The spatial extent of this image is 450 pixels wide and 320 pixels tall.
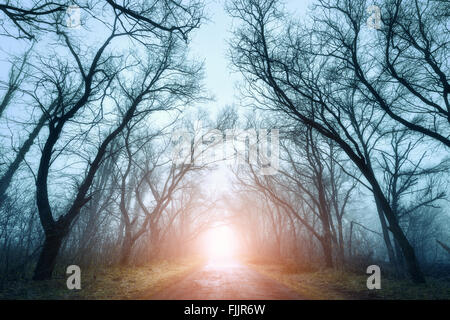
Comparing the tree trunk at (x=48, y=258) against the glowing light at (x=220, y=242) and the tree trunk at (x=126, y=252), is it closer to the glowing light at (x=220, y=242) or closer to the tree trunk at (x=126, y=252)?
the tree trunk at (x=126, y=252)

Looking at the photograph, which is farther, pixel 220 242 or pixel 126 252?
pixel 220 242

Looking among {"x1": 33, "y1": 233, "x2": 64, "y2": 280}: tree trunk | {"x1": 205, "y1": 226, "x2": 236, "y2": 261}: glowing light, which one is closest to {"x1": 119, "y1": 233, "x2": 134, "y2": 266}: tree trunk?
{"x1": 33, "y1": 233, "x2": 64, "y2": 280}: tree trunk

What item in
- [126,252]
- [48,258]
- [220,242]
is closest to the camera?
[48,258]

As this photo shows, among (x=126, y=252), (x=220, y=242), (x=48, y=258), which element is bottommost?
(x=220, y=242)

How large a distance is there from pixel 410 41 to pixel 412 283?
7986 millimetres

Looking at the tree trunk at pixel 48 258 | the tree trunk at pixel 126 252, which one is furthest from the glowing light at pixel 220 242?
the tree trunk at pixel 48 258

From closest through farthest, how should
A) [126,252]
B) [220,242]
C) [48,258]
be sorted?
[48,258] < [126,252] < [220,242]

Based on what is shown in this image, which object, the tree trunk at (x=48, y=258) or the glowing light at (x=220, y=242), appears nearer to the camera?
the tree trunk at (x=48, y=258)

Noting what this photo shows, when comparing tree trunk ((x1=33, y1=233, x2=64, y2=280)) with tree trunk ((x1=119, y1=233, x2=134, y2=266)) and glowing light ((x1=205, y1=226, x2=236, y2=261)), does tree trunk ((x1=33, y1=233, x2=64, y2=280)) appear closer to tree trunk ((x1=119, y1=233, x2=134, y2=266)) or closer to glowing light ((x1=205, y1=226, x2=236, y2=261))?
tree trunk ((x1=119, y1=233, x2=134, y2=266))

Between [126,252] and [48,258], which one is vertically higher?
[48,258]

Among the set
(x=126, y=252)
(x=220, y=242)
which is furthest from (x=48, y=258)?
(x=220, y=242)

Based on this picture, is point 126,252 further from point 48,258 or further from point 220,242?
point 220,242

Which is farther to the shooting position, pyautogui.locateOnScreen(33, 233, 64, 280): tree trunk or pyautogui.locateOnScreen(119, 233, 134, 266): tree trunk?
pyautogui.locateOnScreen(119, 233, 134, 266): tree trunk

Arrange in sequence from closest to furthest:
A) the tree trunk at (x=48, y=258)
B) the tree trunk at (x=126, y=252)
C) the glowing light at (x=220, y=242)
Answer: the tree trunk at (x=48, y=258)
the tree trunk at (x=126, y=252)
the glowing light at (x=220, y=242)
